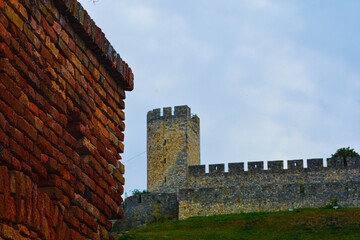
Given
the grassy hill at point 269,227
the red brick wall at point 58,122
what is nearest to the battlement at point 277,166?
the grassy hill at point 269,227

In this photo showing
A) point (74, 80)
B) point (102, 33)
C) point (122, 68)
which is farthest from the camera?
point (122, 68)

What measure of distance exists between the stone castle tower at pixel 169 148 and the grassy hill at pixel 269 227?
8.69 m

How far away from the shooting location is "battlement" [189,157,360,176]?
40688 millimetres

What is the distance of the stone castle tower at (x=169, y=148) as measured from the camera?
4306 centimetres

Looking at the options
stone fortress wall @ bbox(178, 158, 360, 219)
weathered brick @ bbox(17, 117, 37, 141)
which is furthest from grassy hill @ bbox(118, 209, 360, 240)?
weathered brick @ bbox(17, 117, 37, 141)

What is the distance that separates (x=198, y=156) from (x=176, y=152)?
2599 mm

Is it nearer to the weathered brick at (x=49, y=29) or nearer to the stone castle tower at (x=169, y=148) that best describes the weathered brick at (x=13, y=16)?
the weathered brick at (x=49, y=29)

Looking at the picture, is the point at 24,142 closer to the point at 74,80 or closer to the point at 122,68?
the point at 74,80

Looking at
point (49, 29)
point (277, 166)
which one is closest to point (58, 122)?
point (49, 29)

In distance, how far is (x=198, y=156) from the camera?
4541cm

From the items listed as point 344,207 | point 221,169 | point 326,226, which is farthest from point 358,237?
point 221,169

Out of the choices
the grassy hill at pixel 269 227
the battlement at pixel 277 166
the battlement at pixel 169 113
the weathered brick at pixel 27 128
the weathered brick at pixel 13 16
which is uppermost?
the battlement at pixel 169 113

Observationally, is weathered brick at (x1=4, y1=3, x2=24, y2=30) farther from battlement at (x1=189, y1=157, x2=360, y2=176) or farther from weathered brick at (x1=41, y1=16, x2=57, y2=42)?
battlement at (x1=189, y1=157, x2=360, y2=176)

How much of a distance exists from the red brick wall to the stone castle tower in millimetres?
35074
